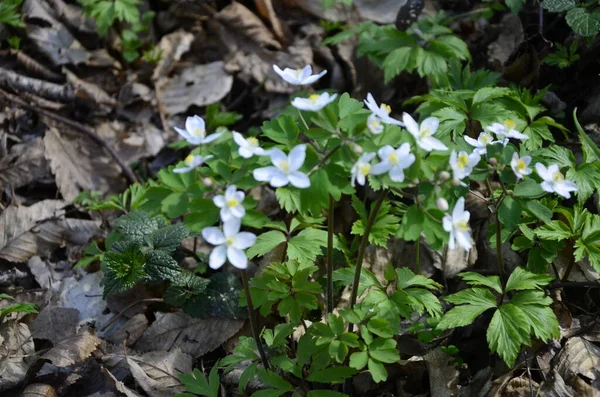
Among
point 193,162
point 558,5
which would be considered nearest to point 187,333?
point 193,162

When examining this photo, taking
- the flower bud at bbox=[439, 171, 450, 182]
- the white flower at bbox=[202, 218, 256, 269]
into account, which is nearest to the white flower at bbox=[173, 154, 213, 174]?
the white flower at bbox=[202, 218, 256, 269]

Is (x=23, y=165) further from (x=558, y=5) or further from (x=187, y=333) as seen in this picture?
(x=558, y=5)

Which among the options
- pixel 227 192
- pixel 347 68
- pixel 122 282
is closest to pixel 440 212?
pixel 227 192

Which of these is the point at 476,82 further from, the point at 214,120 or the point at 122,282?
the point at 122,282

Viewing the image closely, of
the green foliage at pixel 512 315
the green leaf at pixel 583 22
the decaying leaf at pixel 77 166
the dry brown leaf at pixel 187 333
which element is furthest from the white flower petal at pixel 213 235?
the decaying leaf at pixel 77 166

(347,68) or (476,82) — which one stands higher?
(476,82)

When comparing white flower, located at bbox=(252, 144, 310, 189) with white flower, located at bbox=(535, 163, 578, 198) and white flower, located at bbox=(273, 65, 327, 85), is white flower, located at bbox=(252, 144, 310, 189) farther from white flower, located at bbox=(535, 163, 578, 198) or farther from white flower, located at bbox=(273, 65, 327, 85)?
white flower, located at bbox=(535, 163, 578, 198)
